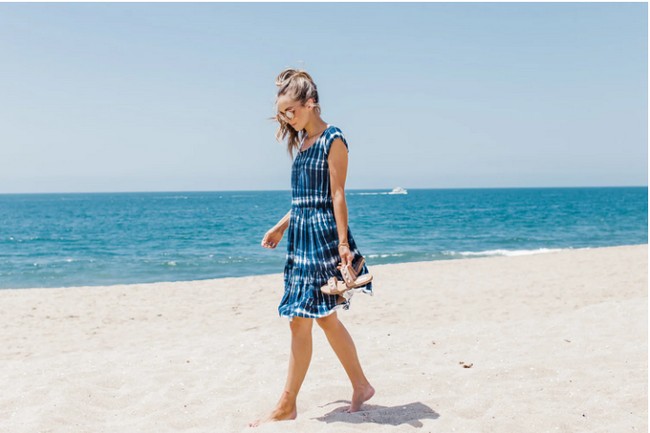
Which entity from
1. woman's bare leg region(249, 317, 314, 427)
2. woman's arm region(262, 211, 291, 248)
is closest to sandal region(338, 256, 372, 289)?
woman's bare leg region(249, 317, 314, 427)

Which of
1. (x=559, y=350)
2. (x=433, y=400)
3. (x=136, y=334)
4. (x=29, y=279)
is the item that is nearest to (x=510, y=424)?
(x=433, y=400)

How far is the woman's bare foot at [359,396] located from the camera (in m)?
3.80

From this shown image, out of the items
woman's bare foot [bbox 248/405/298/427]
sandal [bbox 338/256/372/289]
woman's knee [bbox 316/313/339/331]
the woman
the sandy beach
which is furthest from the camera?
the sandy beach

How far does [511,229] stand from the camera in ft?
127

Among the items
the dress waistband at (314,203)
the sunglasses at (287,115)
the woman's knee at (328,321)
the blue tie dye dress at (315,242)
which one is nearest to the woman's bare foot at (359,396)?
the woman's knee at (328,321)

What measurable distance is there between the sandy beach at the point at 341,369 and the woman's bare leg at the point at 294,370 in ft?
0.33

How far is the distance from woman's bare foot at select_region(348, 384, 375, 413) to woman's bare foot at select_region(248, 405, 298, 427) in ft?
1.22

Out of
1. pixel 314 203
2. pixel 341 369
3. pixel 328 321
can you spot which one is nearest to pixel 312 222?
pixel 314 203

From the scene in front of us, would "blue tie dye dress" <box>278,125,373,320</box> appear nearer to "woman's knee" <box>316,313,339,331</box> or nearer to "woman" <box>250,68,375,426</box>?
"woman" <box>250,68,375,426</box>

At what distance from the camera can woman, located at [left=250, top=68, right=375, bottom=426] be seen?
3408mm

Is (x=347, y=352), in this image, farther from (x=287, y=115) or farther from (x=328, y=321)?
(x=287, y=115)

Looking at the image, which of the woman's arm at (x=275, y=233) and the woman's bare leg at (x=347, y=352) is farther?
the woman's arm at (x=275, y=233)

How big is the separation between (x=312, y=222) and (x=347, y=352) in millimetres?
843

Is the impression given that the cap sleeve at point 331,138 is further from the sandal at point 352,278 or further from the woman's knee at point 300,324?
the woman's knee at point 300,324
